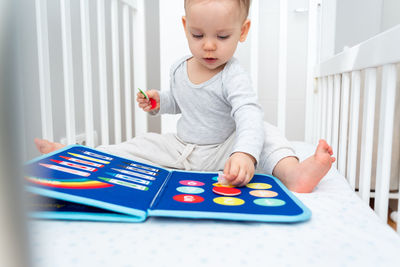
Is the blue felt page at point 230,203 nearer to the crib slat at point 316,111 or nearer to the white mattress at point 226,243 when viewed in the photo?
the white mattress at point 226,243

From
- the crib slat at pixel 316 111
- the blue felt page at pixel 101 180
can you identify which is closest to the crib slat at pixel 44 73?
the blue felt page at pixel 101 180

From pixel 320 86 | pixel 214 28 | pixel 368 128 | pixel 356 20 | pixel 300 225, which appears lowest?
pixel 300 225

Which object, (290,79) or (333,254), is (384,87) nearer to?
(333,254)

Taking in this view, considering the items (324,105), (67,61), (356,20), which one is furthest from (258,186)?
(356,20)

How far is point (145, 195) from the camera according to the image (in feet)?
1.73

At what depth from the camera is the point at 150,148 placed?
34.5 inches

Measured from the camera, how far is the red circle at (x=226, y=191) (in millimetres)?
557

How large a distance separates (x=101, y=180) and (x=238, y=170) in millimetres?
232

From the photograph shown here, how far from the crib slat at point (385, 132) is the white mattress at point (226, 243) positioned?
125 millimetres

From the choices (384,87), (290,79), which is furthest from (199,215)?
(290,79)

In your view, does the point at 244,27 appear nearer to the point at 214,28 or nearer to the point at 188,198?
the point at 214,28

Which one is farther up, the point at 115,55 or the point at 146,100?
the point at 115,55

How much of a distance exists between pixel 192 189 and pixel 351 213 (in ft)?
0.84

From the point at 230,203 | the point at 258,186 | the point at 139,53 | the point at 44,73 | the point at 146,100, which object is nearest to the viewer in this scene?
the point at 230,203
